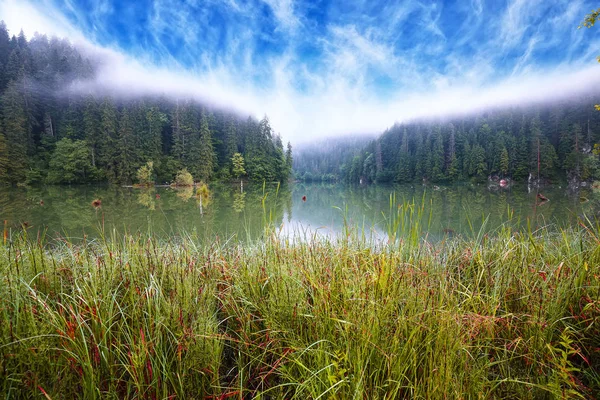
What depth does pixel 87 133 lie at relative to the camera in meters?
42.0

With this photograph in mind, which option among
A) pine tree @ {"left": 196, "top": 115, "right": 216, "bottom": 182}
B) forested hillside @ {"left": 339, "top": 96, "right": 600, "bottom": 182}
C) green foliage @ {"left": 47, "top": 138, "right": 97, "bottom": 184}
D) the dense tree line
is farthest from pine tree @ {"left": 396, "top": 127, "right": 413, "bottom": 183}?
green foliage @ {"left": 47, "top": 138, "right": 97, "bottom": 184}

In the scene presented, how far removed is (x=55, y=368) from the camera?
1248 millimetres

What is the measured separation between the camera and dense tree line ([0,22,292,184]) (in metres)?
36.3

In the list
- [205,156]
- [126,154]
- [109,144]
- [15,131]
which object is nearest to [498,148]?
[205,156]

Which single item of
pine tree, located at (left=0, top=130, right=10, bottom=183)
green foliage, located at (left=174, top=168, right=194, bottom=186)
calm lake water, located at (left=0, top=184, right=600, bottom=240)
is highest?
pine tree, located at (left=0, top=130, right=10, bottom=183)

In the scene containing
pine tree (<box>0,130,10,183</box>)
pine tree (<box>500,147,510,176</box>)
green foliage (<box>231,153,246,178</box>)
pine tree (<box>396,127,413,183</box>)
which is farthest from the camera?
pine tree (<box>396,127,413,183</box>)

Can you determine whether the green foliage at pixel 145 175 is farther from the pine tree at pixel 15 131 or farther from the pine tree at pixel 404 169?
the pine tree at pixel 404 169

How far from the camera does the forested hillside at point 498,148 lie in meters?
48.8

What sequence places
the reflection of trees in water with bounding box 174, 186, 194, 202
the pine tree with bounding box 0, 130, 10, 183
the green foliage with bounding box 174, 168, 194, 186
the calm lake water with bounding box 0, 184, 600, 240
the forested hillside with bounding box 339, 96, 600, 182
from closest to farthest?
the calm lake water with bounding box 0, 184, 600, 240 < the reflection of trees in water with bounding box 174, 186, 194, 202 < the pine tree with bounding box 0, 130, 10, 183 < the green foliage with bounding box 174, 168, 194, 186 < the forested hillside with bounding box 339, 96, 600, 182

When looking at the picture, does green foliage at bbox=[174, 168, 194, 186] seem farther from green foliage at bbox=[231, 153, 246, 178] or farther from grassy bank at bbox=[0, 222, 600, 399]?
grassy bank at bbox=[0, 222, 600, 399]

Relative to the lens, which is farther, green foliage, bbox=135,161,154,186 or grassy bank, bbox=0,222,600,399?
green foliage, bbox=135,161,154,186

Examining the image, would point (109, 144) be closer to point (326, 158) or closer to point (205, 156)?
point (205, 156)

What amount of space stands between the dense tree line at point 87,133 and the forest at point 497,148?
38689 millimetres

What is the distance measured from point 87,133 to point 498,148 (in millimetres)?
82287
